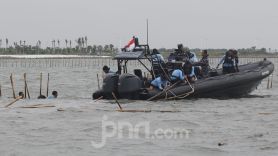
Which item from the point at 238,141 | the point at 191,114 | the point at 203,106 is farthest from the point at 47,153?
the point at 203,106

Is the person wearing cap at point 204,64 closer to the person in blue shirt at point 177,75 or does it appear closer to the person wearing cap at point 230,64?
the person wearing cap at point 230,64

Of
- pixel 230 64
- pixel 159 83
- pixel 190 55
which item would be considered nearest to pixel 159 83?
pixel 159 83

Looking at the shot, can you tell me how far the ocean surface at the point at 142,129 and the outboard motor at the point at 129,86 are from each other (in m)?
0.31

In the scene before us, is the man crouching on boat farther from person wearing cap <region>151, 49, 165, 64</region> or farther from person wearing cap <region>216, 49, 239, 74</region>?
person wearing cap <region>216, 49, 239, 74</region>

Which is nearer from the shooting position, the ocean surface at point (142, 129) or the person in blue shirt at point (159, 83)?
the ocean surface at point (142, 129)

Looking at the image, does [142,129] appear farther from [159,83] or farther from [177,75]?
[177,75]

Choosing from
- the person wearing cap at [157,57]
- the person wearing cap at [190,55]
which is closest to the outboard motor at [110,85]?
the person wearing cap at [157,57]

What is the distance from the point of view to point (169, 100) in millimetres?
19656

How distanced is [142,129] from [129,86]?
5168mm

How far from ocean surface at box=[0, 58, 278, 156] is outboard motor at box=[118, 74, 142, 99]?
12.2 inches

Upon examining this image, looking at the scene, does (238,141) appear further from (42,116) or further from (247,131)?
(42,116)

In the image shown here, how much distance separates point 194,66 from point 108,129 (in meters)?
7.84

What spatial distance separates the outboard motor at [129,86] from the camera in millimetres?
19062

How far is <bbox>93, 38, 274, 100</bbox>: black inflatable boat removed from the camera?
1925 cm
